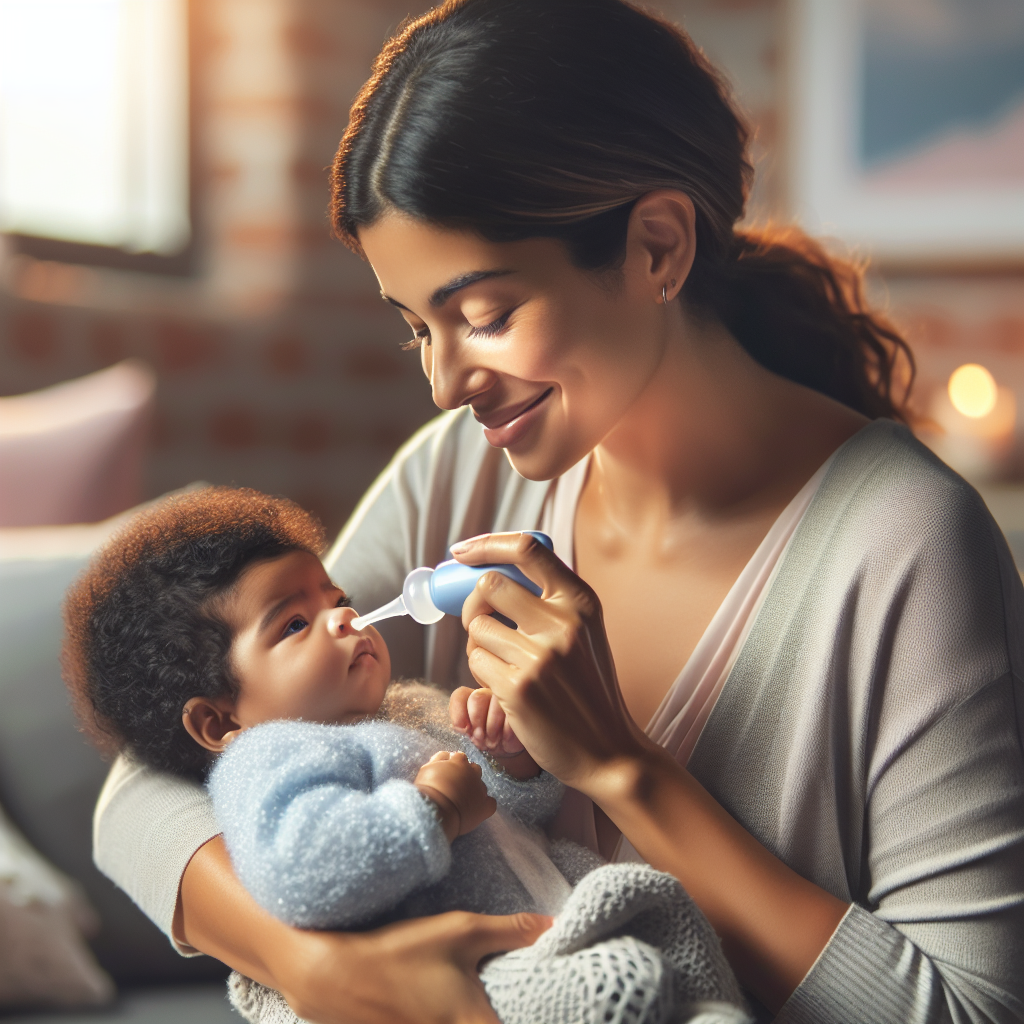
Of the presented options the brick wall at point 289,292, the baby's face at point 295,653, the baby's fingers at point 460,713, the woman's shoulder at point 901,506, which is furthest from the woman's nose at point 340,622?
the brick wall at point 289,292

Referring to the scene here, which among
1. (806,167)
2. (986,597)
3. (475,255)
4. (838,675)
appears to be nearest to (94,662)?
(475,255)

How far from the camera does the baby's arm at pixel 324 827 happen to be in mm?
880

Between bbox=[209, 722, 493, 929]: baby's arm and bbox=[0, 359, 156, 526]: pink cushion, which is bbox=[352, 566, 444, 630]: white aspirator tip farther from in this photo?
bbox=[0, 359, 156, 526]: pink cushion

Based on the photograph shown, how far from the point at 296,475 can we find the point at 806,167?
5.81 feet

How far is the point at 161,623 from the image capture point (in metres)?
1.10

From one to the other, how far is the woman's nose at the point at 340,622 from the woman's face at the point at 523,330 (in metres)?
0.23

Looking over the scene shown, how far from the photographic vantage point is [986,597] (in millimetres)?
1001

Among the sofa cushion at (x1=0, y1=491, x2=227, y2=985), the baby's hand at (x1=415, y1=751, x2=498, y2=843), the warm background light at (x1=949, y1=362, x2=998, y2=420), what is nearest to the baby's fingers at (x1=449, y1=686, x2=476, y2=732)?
the baby's hand at (x1=415, y1=751, x2=498, y2=843)

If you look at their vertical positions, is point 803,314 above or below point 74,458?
above

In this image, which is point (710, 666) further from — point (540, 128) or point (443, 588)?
point (540, 128)

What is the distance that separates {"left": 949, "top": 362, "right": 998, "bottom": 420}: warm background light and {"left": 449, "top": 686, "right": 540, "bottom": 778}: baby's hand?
7.82 feet

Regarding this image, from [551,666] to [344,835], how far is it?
0.71 ft

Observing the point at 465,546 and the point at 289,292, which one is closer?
the point at 465,546

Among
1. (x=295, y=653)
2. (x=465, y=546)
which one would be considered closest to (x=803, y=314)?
(x=465, y=546)
